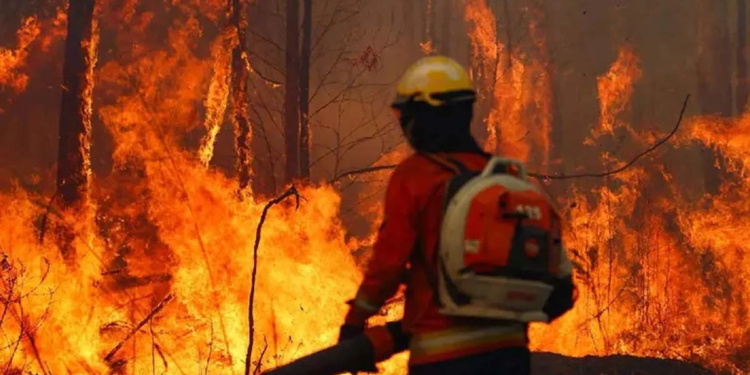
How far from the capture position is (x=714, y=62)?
114 ft

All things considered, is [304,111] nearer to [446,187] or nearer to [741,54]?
[446,187]

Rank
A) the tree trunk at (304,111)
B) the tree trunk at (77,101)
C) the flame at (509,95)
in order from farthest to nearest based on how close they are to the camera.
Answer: the flame at (509,95)
the tree trunk at (304,111)
the tree trunk at (77,101)

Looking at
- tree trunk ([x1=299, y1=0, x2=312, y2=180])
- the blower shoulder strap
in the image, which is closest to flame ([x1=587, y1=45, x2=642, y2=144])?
tree trunk ([x1=299, y1=0, x2=312, y2=180])

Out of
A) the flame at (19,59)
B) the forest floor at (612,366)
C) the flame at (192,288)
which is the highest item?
the flame at (19,59)

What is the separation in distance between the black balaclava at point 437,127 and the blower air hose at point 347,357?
67 cm

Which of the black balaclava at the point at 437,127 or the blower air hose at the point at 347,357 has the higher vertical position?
the black balaclava at the point at 437,127

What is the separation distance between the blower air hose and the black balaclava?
2.21 ft

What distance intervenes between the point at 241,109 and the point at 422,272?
9101 millimetres

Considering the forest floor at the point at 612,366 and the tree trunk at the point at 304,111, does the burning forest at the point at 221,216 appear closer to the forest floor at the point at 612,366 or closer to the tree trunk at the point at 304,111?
the tree trunk at the point at 304,111

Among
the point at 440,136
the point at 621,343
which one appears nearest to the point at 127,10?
the point at 621,343

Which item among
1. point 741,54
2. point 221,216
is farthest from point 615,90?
point 221,216

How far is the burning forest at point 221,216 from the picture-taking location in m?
7.43

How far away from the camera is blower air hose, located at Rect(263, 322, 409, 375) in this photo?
256cm

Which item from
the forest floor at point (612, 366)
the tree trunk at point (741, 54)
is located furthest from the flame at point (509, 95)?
the forest floor at point (612, 366)
